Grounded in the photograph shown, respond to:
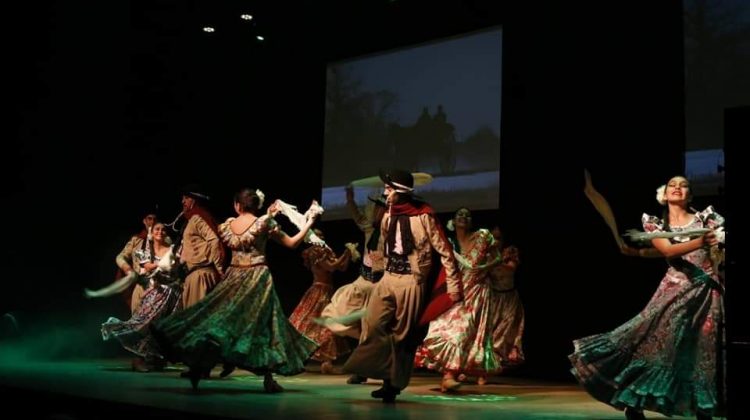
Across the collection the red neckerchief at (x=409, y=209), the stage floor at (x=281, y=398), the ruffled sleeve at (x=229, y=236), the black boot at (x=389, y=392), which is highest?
the red neckerchief at (x=409, y=209)

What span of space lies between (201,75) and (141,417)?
6.48 meters

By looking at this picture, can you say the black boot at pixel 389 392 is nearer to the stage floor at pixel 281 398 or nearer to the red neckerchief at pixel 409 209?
the stage floor at pixel 281 398

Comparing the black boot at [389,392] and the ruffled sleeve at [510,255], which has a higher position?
the ruffled sleeve at [510,255]

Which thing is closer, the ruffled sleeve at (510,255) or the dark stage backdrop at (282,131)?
the dark stage backdrop at (282,131)

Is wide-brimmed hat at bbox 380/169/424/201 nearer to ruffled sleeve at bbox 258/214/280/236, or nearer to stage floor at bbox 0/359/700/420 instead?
ruffled sleeve at bbox 258/214/280/236

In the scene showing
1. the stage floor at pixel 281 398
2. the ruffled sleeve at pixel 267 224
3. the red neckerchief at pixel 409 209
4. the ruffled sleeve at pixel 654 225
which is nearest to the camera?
the ruffled sleeve at pixel 654 225

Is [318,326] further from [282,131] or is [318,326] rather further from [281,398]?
[281,398]

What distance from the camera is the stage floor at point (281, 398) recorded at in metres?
5.02

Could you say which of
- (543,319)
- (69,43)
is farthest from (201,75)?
(543,319)

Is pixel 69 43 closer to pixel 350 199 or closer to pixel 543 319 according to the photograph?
pixel 350 199

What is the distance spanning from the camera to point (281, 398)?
579 centimetres

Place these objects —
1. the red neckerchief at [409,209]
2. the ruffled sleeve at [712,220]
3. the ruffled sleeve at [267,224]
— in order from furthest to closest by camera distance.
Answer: the ruffled sleeve at [267,224]
the red neckerchief at [409,209]
the ruffled sleeve at [712,220]

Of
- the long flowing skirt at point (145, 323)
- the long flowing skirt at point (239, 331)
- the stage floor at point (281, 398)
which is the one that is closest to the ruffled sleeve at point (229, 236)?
the long flowing skirt at point (239, 331)

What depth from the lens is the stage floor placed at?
16.5 feet
